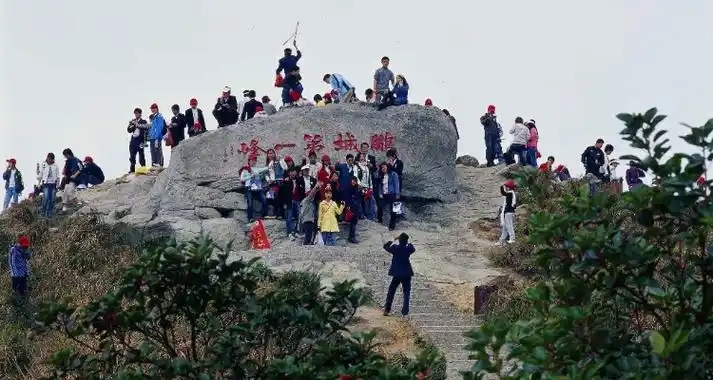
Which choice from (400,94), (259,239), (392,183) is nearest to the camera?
(259,239)

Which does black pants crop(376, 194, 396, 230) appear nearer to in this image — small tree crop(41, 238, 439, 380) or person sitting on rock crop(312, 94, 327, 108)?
person sitting on rock crop(312, 94, 327, 108)

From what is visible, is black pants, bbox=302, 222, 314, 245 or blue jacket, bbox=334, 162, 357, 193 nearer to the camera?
black pants, bbox=302, 222, 314, 245

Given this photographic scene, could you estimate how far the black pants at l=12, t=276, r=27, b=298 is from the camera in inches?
794

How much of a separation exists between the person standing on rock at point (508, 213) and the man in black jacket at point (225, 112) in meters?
6.46

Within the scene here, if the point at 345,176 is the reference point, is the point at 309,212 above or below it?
below

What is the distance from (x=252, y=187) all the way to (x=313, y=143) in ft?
6.28

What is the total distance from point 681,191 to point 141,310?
4.21 m

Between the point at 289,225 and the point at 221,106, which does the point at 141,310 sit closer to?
the point at 289,225


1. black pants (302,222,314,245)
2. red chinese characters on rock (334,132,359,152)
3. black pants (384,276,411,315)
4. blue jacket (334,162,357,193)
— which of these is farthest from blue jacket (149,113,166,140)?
black pants (384,276,411,315)

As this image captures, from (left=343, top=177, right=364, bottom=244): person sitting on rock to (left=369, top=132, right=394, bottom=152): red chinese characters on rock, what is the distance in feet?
6.48

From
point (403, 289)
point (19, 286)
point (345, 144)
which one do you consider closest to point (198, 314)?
point (403, 289)

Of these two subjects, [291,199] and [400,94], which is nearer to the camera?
[291,199]

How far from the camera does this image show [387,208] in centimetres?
2472

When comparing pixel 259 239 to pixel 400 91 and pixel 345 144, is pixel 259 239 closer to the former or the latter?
pixel 345 144
